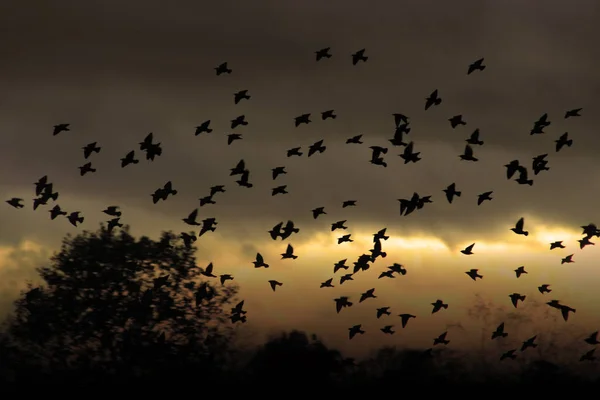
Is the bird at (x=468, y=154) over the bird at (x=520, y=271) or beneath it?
over

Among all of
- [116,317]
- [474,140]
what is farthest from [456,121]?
[116,317]

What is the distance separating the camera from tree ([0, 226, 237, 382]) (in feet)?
193

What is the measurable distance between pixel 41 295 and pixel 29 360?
3.85 meters

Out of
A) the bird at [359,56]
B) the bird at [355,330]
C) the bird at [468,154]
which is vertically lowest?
the bird at [355,330]

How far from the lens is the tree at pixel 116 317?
58812 millimetres

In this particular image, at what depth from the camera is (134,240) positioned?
6175cm

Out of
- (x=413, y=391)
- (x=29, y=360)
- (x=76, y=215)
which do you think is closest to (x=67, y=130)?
(x=76, y=215)

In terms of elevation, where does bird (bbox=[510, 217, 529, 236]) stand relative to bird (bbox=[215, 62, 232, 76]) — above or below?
below

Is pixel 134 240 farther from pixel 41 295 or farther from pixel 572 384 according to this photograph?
pixel 572 384

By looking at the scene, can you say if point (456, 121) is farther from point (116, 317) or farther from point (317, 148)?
point (116, 317)

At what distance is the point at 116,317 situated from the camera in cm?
5912

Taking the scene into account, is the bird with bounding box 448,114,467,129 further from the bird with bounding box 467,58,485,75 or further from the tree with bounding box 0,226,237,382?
the tree with bounding box 0,226,237,382

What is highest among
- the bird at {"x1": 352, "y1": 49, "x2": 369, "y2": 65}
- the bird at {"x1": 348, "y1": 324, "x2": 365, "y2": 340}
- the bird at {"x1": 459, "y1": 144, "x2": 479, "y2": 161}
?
the bird at {"x1": 352, "y1": 49, "x2": 369, "y2": 65}

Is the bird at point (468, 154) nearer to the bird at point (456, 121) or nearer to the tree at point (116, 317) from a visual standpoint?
the bird at point (456, 121)
